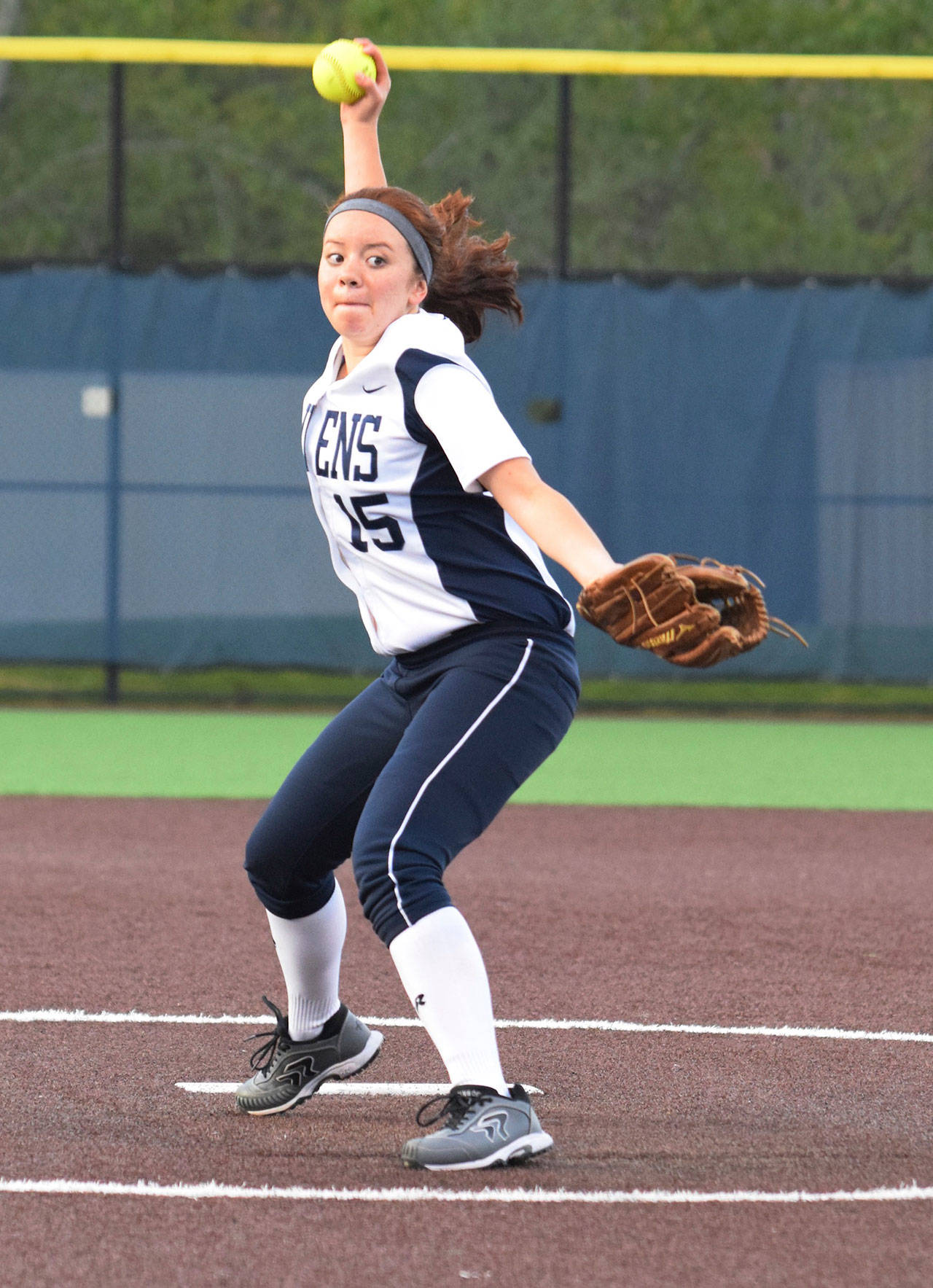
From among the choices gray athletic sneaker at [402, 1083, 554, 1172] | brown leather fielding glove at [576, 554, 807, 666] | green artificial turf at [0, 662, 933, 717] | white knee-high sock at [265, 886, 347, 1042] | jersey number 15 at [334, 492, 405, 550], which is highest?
jersey number 15 at [334, 492, 405, 550]

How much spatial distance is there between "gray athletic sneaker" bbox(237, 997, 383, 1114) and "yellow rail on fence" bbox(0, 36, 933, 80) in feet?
27.7

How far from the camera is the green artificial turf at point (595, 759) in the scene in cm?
927

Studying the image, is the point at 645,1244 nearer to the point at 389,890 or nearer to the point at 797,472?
the point at 389,890

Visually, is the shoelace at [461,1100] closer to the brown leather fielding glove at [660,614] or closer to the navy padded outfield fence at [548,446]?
the brown leather fielding glove at [660,614]

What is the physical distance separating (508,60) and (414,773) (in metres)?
8.82

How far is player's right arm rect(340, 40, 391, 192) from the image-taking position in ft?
14.9

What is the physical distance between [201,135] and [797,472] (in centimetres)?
804

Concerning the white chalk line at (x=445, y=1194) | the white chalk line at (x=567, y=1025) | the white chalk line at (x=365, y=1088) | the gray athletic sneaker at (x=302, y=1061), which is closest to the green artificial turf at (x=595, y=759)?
the white chalk line at (x=567, y=1025)

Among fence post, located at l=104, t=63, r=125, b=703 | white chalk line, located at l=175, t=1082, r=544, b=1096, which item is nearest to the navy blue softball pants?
white chalk line, located at l=175, t=1082, r=544, b=1096

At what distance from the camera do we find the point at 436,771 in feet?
12.2

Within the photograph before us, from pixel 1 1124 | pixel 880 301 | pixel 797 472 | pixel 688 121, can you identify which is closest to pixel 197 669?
pixel 797 472

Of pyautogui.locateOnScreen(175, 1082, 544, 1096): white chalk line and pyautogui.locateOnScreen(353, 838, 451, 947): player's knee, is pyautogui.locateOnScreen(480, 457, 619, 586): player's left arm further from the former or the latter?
pyautogui.locateOnScreen(175, 1082, 544, 1096): white chalk line

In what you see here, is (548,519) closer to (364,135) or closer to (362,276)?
(362,276)

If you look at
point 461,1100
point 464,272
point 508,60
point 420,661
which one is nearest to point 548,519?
point 420,661
